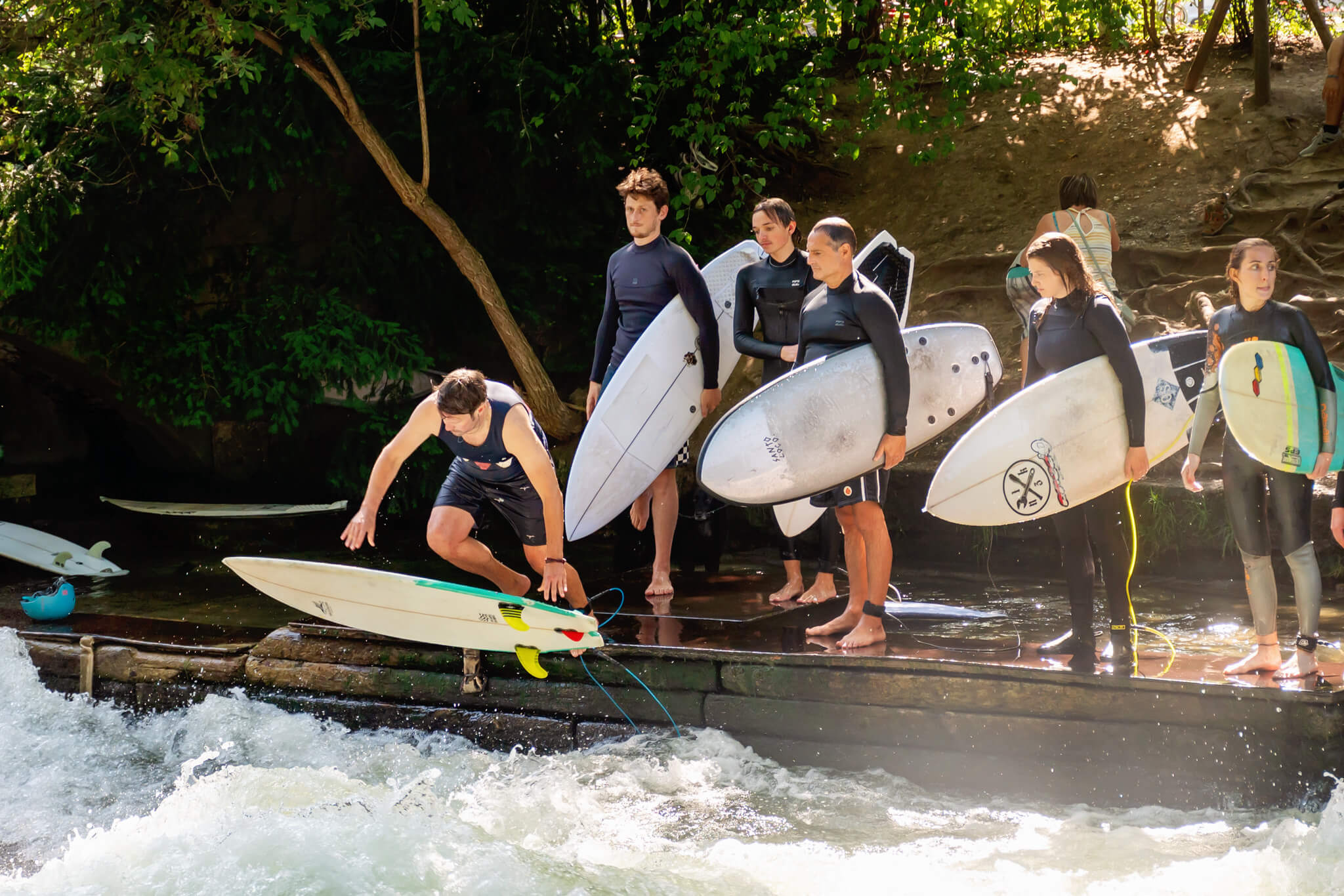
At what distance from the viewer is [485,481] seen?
4.47 meters

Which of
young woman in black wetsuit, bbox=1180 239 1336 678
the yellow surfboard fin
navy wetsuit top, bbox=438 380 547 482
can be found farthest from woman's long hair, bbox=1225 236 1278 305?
the yellow surfboard fin

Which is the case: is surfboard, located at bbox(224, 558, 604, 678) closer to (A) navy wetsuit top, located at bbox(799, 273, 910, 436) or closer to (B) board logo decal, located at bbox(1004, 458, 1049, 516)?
(A) navy wetsuit top, located at bbox(799, 273, 910, 436)

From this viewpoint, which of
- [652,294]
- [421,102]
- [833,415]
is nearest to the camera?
[833,415]

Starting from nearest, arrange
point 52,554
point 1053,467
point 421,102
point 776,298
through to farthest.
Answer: point 1053,467 → point 776,298 → point 52,554 → point 421,102

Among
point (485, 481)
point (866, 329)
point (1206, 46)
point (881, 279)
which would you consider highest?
Result: point (1206, 46)

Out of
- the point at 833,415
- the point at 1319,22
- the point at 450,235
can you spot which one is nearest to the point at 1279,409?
the point at 833,415

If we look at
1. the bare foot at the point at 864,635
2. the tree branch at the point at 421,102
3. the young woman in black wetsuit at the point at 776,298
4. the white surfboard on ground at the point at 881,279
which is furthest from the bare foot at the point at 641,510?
the tree branch at the point at 421,102

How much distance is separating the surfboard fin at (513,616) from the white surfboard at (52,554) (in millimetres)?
3405

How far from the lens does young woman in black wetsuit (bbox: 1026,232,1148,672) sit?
3641 millimetres

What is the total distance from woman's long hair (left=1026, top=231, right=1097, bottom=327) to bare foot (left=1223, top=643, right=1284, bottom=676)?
1.28 meters

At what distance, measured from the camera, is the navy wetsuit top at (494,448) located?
4.25 meters

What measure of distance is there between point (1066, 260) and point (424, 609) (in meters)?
2.70

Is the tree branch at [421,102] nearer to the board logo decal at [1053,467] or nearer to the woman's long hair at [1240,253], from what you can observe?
the board logo decal at [1053,467]

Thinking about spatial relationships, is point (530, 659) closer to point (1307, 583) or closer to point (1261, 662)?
point (1261, 662)
